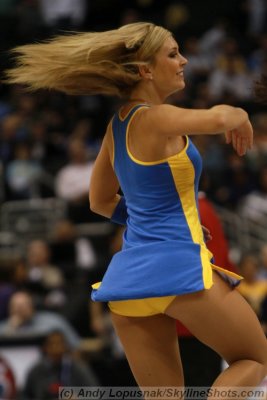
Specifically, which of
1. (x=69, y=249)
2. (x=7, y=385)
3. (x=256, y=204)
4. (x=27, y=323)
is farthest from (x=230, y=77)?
(x=7, y=385)

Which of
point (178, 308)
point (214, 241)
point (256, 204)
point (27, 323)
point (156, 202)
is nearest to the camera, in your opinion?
point (178, 308)

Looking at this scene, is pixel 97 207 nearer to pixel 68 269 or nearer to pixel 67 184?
pixel 68 269

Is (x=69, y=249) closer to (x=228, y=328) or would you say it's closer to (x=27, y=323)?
(x=27, y=323)

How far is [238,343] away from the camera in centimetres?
385

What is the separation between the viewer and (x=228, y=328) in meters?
3.82

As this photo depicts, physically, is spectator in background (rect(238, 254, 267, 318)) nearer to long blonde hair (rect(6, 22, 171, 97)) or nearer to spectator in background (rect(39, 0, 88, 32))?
long blonde hair (rect(6, 22, 171, 97))

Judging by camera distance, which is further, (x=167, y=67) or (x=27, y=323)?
(x=27, y=323)

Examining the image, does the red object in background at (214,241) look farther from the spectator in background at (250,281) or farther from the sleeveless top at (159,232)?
the spectator in background at (250,281)

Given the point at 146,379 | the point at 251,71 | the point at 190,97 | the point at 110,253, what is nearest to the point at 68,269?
the point at 110,253

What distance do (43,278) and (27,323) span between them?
1.17 meters

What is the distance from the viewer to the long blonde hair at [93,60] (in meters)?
4.03

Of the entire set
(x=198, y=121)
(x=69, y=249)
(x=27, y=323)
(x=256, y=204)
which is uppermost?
(x=198, y=121)

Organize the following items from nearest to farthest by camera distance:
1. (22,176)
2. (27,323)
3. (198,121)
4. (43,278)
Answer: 1. (198,121)
2. (27,323)
3. (43,278)
4. (22,176)

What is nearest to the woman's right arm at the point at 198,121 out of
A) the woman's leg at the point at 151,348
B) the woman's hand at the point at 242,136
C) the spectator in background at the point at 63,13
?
the woman's hand at the point at 242,136
